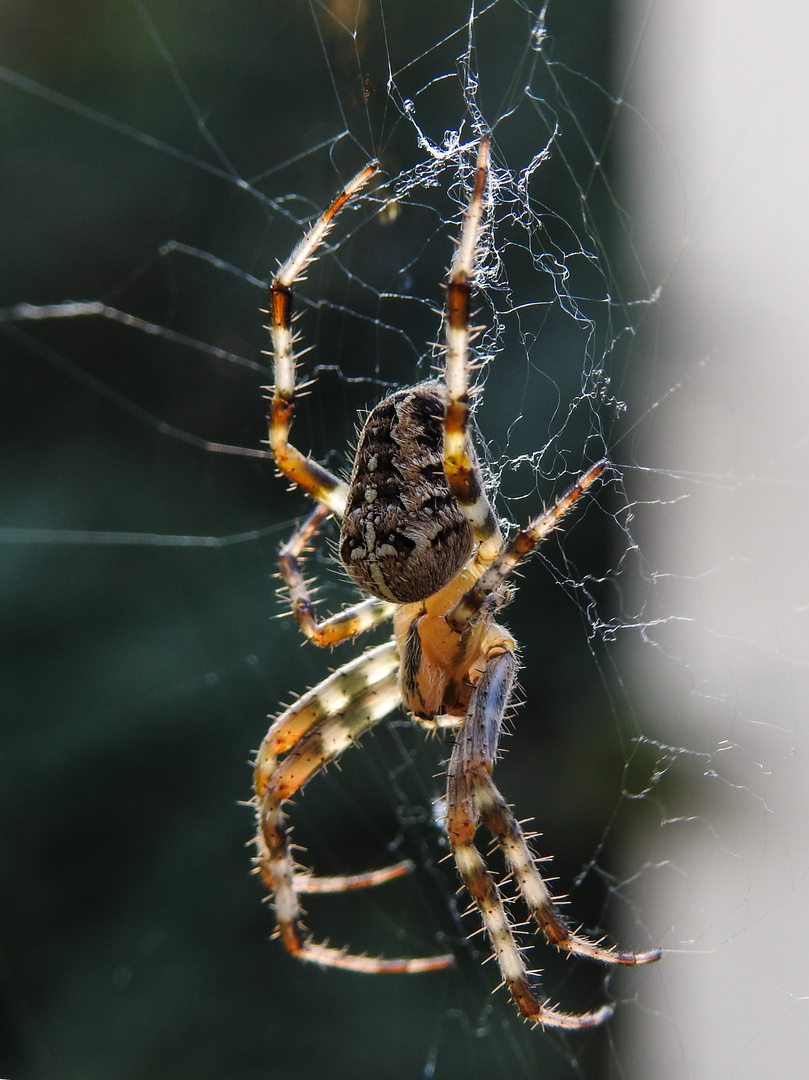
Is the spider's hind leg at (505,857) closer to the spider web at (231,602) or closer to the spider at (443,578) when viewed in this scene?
the spider at (443,578)

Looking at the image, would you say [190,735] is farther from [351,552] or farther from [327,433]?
[351,552]

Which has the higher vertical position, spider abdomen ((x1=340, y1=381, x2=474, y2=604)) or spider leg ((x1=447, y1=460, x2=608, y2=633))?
spider abdomen ((x1=340, y1=381, x2=474, y2=604))

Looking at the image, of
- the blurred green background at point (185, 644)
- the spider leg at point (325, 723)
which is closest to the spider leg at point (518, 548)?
the spider leg at point (325, 723)

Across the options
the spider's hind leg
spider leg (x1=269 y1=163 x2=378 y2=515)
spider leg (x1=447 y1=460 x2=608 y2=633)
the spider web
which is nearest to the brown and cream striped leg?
the spider's hind leg

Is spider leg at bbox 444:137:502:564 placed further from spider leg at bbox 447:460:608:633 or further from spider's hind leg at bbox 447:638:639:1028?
spider's hind leg at bbox 447:638:639:1028

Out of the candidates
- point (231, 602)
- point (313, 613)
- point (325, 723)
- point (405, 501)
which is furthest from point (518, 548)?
point (231, 602)

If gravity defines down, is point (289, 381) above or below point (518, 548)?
above

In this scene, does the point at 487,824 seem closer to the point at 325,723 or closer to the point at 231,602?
the point at 325,723
